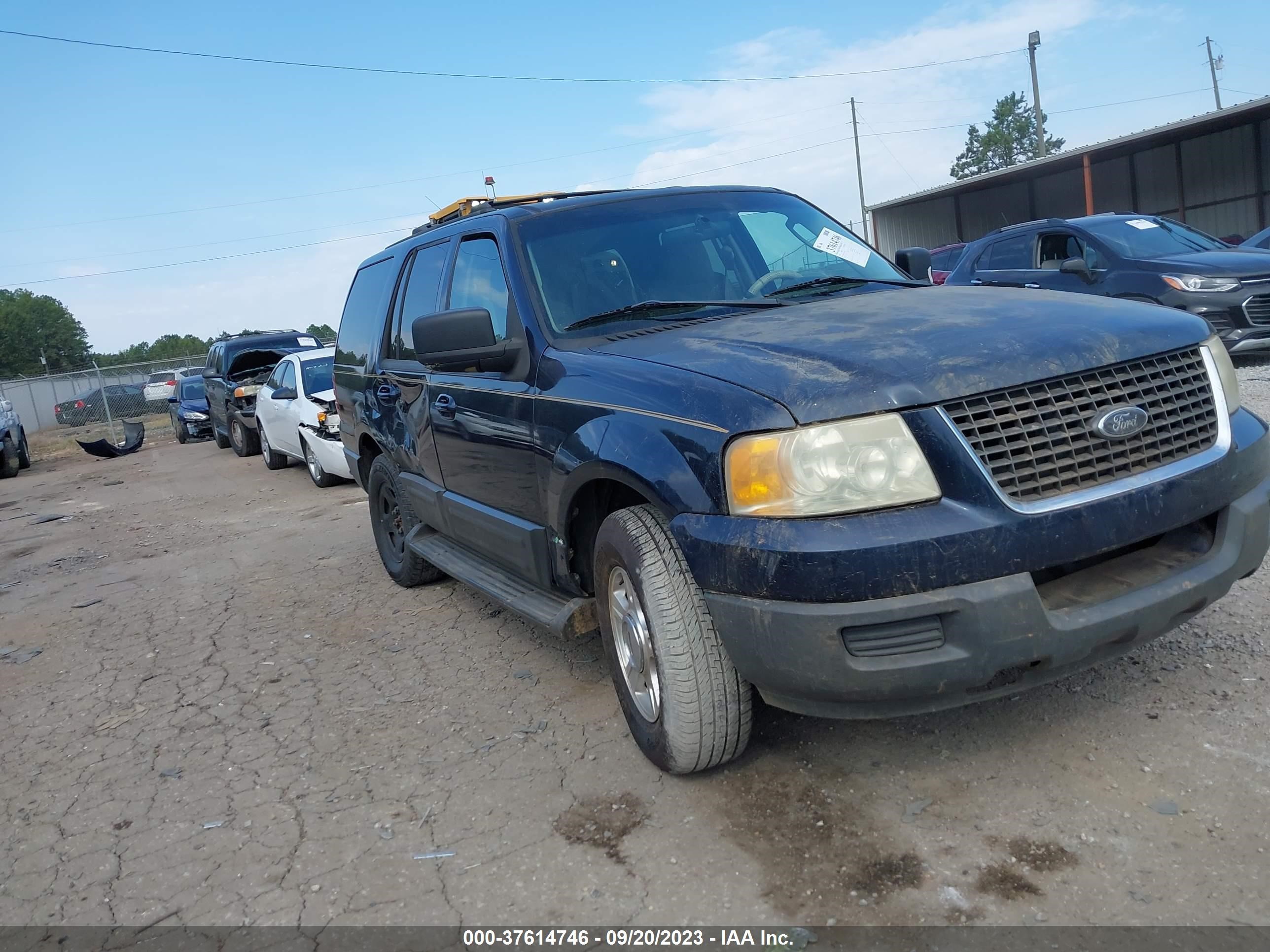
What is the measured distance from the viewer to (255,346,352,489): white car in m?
10.4

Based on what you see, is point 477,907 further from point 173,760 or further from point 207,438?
point 207,438

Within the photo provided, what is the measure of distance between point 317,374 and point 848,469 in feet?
32.0

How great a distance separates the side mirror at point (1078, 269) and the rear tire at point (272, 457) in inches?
381

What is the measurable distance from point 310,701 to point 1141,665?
3.25m

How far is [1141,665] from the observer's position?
137 inches

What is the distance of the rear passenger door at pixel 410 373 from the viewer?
15.3 feet

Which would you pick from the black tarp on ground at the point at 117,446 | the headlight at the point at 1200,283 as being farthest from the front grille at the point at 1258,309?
the black tarp on ground at the point at 117,446

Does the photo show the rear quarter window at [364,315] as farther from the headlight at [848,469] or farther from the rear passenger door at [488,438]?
the headlight at [848,469]

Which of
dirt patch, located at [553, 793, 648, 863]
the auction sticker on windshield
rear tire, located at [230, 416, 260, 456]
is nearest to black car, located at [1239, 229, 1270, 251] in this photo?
the auction sticker on windshield

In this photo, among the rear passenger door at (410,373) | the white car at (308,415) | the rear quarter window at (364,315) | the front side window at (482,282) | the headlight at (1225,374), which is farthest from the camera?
the white car at (308,415)

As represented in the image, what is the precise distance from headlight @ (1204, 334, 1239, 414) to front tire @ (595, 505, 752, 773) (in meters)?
1.72

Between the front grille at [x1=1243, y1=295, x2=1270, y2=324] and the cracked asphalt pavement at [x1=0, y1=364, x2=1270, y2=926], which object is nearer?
the cracked asphalt pavement at [x1=0, y1=364, x2=1270, y2=926]

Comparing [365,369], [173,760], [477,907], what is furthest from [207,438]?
[477,907]

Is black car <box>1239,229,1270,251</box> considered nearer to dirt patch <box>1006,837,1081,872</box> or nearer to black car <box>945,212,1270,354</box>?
black car <box>945,212,1270,354</box>
